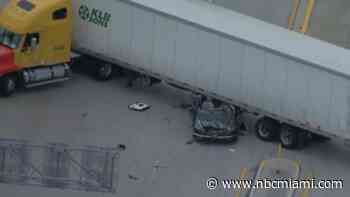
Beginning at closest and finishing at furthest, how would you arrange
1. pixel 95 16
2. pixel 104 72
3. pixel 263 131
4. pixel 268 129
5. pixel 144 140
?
pixel 144 140, pixel 268 129, pixel 263 131, pixel 95 16, pixel 104 72

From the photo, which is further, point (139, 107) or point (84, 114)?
point (139, 107)

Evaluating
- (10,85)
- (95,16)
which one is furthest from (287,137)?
(10,85)

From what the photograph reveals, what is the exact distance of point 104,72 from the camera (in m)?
45.1

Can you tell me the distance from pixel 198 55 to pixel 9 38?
275 inches

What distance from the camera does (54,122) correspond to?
41.5 meters

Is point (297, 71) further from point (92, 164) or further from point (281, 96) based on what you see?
point (92, 164)

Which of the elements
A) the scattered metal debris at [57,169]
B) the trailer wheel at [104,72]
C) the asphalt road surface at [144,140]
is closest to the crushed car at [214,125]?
the asphalt road surface at [144,140]

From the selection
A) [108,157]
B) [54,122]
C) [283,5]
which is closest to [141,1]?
[54,122]

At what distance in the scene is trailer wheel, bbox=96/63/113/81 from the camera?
4506cm

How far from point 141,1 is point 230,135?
20.7 feet

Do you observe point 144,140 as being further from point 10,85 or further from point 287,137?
point 10,85

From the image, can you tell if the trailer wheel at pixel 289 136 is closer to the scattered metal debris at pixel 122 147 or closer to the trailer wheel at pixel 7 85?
the scattered metal debris at pixel 122 147

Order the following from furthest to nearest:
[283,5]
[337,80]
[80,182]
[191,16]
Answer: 1. [283,5]
2. [191,16]
3. [337,80]
4. [80,182]

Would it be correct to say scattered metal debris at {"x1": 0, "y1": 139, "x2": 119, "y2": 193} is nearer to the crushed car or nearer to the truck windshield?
the crushed car
